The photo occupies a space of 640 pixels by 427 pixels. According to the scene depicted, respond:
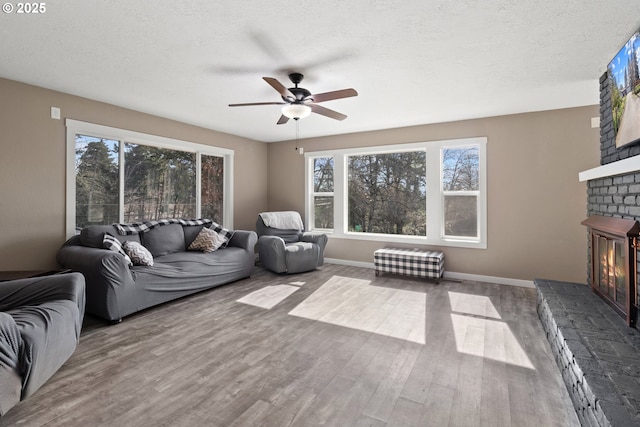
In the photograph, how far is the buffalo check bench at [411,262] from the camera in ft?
14.5

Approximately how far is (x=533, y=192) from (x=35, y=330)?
17.4 feet

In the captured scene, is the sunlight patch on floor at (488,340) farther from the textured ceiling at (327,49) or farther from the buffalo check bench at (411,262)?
the textured ceiling at (327,49)

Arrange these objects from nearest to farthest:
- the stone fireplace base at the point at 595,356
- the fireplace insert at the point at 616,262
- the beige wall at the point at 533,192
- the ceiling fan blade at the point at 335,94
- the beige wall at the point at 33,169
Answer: the stone fireplace base at the point at 595,356 < the fireplace insert at the point at 616,262 < the ceiling fan blade at the point at 335,94 < the beige wall at the point at 33,169 < the beige wall at the point at 533,192

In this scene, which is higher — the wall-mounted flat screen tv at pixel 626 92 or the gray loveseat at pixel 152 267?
the wall-mounted flat screen tv at pixel 626 92

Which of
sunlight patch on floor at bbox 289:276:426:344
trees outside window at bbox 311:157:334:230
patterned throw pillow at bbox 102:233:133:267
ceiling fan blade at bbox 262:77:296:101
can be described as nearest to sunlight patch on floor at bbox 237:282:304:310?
sunlight patch on floor at bbox 289:276:426:344

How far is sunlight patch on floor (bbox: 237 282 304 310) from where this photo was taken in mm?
3590

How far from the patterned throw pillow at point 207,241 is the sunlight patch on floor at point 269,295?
0.99 metres

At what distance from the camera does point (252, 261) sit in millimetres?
4762

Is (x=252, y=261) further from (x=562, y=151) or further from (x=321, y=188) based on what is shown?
(x=562, y=151)

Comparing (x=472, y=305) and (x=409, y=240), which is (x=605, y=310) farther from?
(x=409, y=240)

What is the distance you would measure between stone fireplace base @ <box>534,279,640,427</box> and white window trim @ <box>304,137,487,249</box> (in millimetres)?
1898

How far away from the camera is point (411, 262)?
179 inches

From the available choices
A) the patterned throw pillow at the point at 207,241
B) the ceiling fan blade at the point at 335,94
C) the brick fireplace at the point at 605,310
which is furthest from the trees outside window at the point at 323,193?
the brick fireplace at the point at 605,310

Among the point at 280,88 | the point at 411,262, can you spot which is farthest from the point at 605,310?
the point at 280,88
